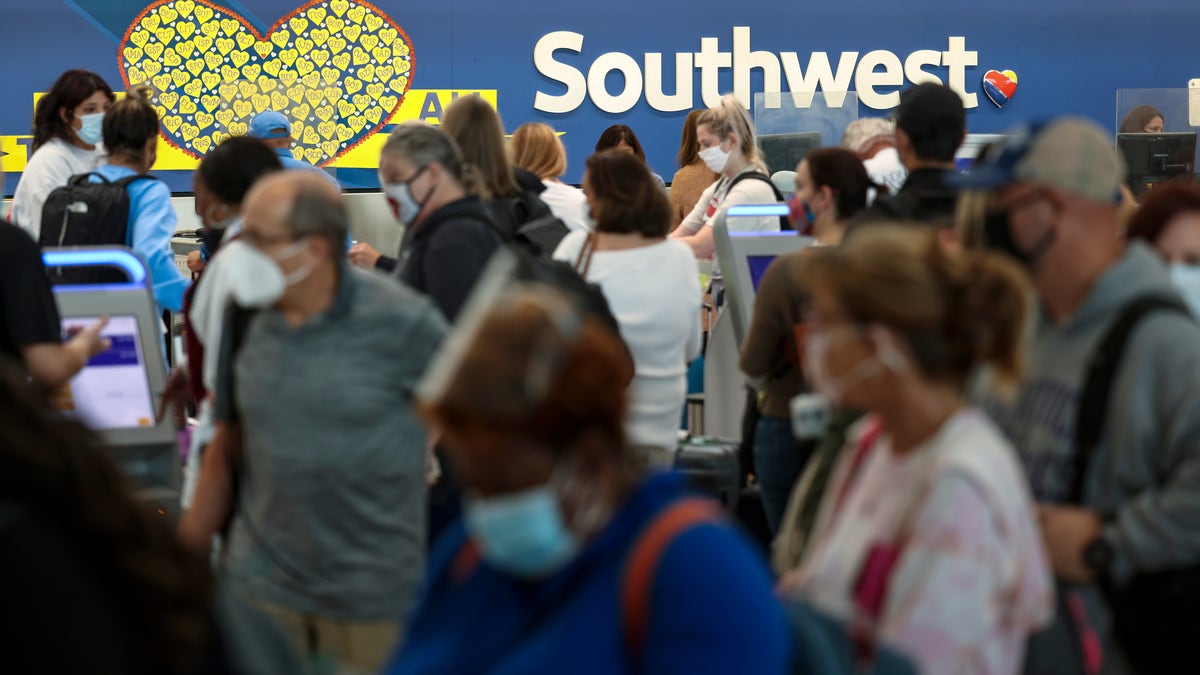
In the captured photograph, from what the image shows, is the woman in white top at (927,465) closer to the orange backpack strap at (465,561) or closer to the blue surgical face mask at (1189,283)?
the orange backpack strap at (465,561)

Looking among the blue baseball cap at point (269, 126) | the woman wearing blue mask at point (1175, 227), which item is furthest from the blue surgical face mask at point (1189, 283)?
the blue baseball cap at point (269, 126)

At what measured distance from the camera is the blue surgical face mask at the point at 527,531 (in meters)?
1.51

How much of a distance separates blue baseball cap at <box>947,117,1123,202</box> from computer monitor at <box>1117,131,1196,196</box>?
7.29m

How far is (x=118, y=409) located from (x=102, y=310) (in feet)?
0.96

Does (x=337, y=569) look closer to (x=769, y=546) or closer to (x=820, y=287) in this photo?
(x=820, y=287)

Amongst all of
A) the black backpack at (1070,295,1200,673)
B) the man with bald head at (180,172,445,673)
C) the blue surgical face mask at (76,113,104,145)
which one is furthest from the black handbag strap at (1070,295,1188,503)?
the blue surgical face mask at (76,113,104,145)

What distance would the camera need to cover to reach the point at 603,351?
1.57 meters

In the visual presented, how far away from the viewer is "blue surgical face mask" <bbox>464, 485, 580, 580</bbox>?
1.51 metres

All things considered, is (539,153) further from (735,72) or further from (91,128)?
(735,72)

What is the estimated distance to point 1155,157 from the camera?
913 cm

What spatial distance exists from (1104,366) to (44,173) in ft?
15.8

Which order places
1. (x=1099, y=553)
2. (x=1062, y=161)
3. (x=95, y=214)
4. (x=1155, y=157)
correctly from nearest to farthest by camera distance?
(x=1099, y=553) < (x=1062, y=161) < (x=95, y=214) < (x=1155, y=157)

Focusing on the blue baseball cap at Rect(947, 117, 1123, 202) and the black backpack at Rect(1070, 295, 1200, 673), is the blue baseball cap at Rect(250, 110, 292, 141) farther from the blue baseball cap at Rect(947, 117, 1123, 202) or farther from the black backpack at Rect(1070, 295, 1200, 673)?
the black backpack at Rect(1070, 295, 1200, 673)

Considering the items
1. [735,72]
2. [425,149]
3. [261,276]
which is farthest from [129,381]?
[735,72]
